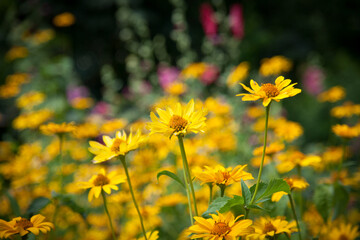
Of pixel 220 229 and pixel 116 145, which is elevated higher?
pixel 116 145

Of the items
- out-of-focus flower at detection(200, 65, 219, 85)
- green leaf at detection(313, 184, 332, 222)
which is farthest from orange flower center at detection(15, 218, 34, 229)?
out-of-focus flower at detection(200, 65, 219, 85)

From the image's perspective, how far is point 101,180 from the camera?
792 millimetres

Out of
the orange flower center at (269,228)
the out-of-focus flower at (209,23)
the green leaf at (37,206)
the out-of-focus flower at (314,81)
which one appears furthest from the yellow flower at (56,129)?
the out-of-focus flower at (314,81)

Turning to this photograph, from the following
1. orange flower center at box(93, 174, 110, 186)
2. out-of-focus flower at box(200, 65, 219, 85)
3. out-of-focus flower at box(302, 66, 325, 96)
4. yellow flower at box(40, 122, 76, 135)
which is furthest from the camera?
out-of-focus flower at box(302, 66, 325, 96)

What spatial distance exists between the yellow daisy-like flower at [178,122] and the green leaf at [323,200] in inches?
16.8

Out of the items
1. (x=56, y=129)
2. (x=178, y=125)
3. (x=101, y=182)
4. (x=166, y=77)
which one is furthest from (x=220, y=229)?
(x=166, y=77)

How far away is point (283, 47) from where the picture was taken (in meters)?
4.40

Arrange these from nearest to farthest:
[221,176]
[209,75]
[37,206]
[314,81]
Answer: [221,176]
[37,206]
[209,75]
[314,81]

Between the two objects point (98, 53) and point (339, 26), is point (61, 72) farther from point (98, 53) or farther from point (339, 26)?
point (339, 26)

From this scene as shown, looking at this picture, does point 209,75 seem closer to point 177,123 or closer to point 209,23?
point 209,23

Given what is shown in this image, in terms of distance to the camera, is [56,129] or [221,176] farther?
[56,129]

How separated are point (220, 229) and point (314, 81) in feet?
13.6

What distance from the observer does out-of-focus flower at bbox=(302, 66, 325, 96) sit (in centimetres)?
425

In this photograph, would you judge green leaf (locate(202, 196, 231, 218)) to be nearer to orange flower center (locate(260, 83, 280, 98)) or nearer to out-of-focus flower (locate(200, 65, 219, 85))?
orange flower center (locate(260, 83, 280, 98))
